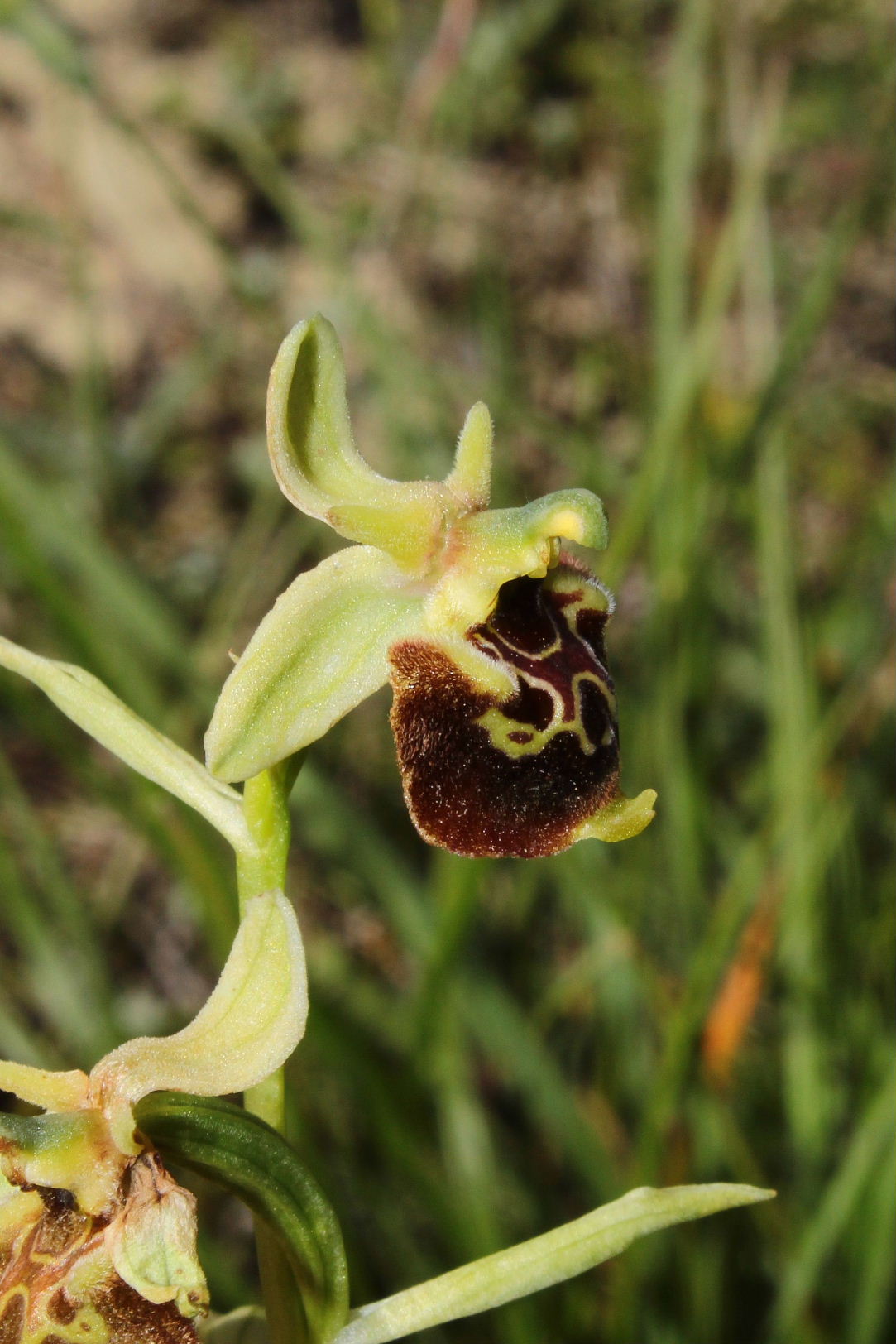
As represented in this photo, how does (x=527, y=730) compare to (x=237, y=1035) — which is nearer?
(x=237, y=1035)

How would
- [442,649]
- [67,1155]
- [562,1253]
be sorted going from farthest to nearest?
[442,649] < [562,1253] < [67,1155]

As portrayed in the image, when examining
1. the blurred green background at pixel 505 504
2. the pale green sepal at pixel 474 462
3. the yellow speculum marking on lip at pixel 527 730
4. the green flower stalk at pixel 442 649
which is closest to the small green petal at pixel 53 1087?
the green flower stalk at pixel 442 649

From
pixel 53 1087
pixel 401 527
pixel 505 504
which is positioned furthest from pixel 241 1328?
pixel 505 504

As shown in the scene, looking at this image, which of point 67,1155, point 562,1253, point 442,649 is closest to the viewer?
point 67,1155

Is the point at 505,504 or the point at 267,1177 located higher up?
the point at 505,504

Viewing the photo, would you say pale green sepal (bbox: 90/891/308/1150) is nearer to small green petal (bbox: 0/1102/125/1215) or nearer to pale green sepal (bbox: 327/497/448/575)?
small green petal (bbox: 0/1102/125/1215)

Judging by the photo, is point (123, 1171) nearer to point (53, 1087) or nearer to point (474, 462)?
point (53, 1087)

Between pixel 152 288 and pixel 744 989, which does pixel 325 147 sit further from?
pixel 744 989

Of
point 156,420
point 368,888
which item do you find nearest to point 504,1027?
point 368,888
